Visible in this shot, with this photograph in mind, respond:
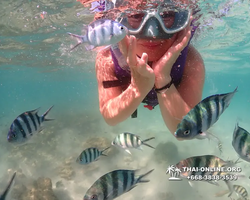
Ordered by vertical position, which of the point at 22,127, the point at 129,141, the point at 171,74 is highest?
the point at 171,74

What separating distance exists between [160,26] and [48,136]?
50.4 ft

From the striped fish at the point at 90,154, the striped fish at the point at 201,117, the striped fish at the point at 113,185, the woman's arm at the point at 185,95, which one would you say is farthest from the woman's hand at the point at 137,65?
the striped fish at the point at 90,154

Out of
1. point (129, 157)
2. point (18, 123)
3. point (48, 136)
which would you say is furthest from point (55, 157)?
point (18, 123)

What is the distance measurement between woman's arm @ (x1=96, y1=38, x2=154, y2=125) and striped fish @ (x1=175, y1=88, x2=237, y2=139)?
3.79 ft

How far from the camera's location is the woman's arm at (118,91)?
324 cm

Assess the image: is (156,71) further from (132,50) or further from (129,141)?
(129,141)

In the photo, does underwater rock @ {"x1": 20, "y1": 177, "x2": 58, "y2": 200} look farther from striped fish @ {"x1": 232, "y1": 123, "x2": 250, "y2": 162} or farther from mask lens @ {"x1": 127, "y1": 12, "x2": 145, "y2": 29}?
striped fish @ {"x1": 232, "y1": 123, "x2": 250, "y2": 162}

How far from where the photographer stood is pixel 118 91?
4.51 m

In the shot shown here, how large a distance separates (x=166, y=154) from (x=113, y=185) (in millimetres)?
11181

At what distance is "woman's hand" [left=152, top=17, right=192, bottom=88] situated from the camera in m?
3.24

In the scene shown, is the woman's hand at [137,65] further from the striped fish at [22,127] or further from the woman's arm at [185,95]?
the striped fish at [22,127]

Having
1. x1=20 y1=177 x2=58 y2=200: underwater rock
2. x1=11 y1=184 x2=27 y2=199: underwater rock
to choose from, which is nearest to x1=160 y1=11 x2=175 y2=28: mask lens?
x1=20 y1=177 x2=58 y2=200: underwater rock

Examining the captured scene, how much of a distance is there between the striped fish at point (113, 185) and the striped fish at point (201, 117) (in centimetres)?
100

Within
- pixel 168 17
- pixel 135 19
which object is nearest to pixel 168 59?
pixel 168 17
